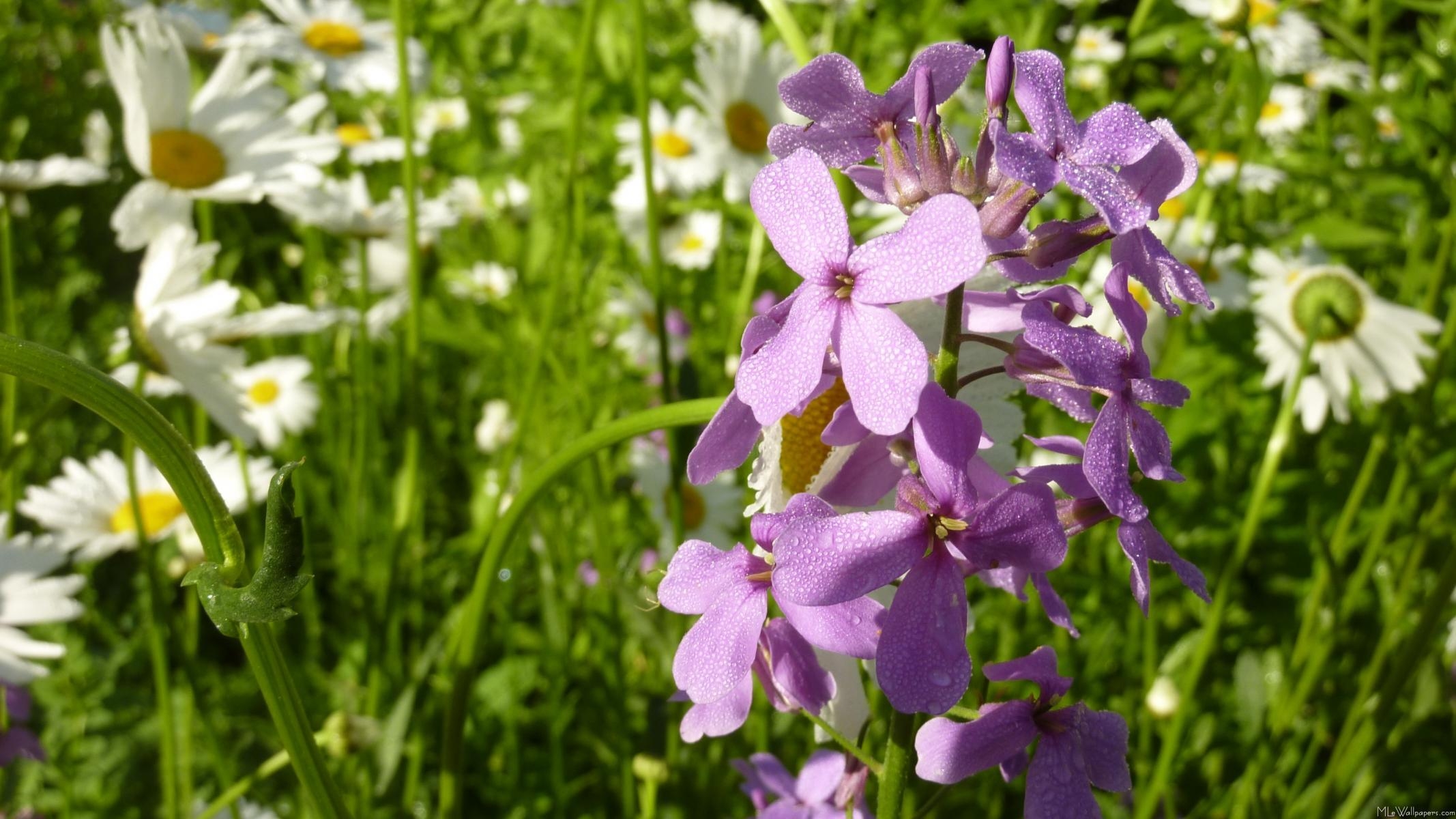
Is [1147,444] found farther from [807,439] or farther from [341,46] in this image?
[341,46]

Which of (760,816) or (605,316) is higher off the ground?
(760,816)

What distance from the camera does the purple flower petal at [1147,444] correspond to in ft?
1.20

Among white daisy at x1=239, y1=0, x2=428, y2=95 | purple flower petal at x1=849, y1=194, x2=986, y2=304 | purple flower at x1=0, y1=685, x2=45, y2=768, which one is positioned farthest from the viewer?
white daisy at x1=239, y1=0, x2=428, y2=95

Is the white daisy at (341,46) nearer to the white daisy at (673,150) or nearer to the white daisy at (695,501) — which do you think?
the white daisy at (673,150)

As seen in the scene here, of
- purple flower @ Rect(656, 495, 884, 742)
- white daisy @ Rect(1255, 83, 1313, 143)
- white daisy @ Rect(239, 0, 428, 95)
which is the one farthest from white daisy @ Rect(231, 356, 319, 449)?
white daisy @ Rect(1255, 83, 1313, 143)

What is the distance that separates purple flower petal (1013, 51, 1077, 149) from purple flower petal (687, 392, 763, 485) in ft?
0.44

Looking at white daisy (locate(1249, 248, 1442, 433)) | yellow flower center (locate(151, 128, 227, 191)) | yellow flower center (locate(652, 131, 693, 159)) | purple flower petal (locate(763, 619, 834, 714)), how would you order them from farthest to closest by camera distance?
yellow flower center (locate(652, 131, 693, 159)) < white daisy (locate(1249, 248, 1442, 433)) < yellow flower center (locate(151, 128, 227, 191)) < purple flower petal (locate(763, 619, 834, 714))

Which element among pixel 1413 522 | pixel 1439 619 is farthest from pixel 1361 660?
pixel 1439 619

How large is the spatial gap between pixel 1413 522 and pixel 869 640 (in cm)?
128

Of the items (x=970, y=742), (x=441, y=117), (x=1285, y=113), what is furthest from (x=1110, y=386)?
(x=1285, y=113)

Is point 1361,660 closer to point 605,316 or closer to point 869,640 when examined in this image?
point 869,640

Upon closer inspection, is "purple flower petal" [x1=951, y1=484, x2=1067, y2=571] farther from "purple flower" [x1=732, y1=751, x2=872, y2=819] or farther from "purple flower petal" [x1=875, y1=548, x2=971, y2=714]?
"purple flower" [x1=732, y1=751, x2=872, y2=819]

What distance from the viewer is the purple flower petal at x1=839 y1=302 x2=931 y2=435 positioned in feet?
→ 1.07

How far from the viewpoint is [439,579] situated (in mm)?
1591
